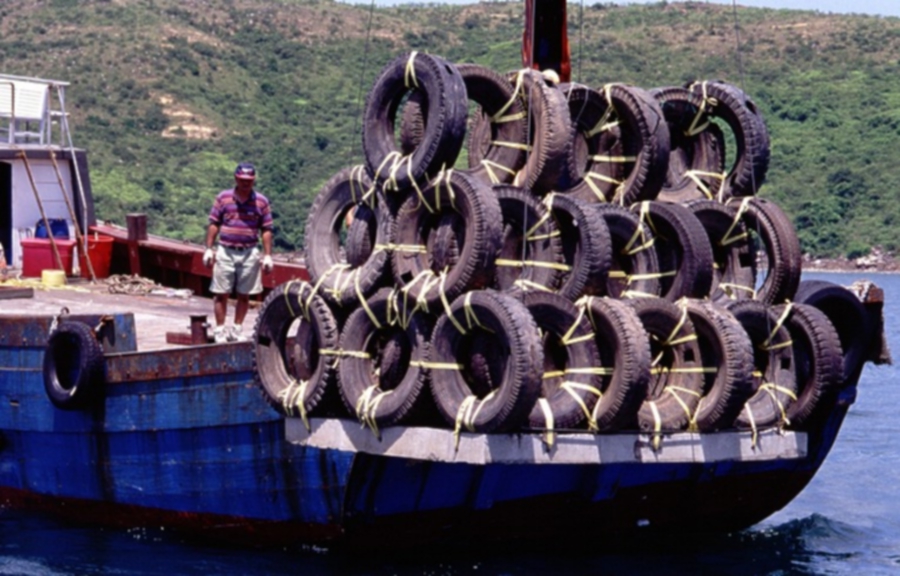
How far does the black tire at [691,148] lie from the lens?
546 inches

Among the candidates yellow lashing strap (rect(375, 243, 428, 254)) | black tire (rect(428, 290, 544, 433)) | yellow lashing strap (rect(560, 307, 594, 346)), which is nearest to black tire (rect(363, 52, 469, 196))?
yellow lashing strap (rect(375, 243, 428, 254))

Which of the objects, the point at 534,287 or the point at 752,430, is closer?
the point at 534,287

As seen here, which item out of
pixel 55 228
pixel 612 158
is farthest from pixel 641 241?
pixel 55 228

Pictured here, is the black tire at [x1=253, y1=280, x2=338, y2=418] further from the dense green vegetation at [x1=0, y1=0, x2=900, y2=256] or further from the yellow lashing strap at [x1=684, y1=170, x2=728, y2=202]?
the dense green vegetation at [x1=0, y1=0, x2=900, y2=256]

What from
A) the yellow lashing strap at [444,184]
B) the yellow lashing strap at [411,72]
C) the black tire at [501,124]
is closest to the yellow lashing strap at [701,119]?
the black tire at [501,124]

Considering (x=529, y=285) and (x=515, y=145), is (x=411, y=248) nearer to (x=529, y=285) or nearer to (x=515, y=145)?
(x=529, y=285)

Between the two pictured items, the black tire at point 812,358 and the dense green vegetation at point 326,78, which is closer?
the black tire at point 812,358

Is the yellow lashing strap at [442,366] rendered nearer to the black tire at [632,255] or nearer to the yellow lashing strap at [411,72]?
the black tire at [632,255]

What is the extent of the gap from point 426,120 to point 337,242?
51.2 inches

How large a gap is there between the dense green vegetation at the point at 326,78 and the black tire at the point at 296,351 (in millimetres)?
39706

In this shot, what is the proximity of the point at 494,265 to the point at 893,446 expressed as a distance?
13030mm

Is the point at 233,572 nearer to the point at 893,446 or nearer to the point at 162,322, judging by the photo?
the point at 162,322

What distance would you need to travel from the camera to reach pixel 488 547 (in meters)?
13.3

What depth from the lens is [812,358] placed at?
1285cm
